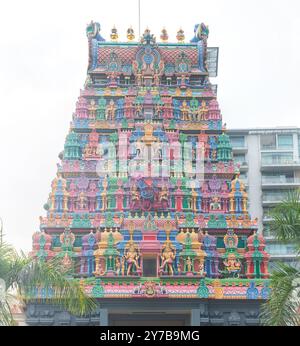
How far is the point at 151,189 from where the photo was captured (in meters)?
39.9

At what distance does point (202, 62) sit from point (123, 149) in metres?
9.09

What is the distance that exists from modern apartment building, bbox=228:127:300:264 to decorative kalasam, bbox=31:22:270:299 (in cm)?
2939

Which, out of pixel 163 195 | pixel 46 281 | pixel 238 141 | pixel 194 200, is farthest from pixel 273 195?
pixel 46 281

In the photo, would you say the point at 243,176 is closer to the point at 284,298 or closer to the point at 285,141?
the point at 285,141

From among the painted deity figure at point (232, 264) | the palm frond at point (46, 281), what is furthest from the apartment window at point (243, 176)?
the palm frond at point (46, 281)

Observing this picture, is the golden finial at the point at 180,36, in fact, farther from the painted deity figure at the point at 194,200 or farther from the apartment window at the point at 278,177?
the apartment window at the point at 278,177

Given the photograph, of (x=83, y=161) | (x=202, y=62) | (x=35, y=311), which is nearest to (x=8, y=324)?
(x=35, y=311)

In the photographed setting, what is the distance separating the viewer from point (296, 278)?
68.9 feet

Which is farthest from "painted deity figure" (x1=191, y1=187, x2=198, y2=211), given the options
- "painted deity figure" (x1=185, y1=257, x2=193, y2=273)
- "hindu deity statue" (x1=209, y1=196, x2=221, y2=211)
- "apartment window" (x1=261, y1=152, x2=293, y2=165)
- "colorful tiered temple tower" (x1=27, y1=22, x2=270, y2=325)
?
"apartment window" (x1=261, y1=152, x2=293, y2=165)

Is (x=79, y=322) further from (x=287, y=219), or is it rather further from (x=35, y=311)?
(x=287, y=219)

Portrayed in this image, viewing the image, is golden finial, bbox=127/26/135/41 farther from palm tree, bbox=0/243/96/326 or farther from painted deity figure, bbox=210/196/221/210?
palm tree, bbox=0/243/96/326

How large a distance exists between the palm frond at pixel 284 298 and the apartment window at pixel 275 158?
182 ft

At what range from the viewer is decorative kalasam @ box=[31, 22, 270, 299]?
37031 millimetres

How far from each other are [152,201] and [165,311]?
625 centimetres
